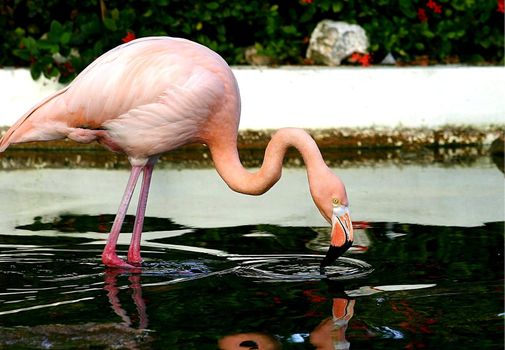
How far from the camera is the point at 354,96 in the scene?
11047mm

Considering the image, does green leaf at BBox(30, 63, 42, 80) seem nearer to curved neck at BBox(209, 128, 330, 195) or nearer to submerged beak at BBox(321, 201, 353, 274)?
curved neck at BBox(209, 128, 330, 195)

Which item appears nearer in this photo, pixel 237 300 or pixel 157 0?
pixel 237 300

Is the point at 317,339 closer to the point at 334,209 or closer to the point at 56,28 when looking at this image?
the point at 334,209

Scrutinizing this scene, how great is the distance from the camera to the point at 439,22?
12016 millimetres

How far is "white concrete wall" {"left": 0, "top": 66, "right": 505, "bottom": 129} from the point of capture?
1103 centimetres

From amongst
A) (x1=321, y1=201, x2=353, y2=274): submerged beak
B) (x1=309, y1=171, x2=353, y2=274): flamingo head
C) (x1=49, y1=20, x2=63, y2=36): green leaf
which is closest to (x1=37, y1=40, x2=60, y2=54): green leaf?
A: (x1=49, y1=20, x2=63, y2=36): green leaf

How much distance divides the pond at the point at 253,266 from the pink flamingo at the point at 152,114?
0.46 meters

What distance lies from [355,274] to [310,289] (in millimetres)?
426

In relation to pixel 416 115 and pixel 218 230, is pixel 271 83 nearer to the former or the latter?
pixel 416 115

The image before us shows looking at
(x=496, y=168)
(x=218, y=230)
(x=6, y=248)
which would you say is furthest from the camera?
(x=496, y=168)

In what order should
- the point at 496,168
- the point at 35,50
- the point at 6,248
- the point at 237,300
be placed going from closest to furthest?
the point at 237,300 → the point at 6,248 → the point at 496,168 → the point at 35,50

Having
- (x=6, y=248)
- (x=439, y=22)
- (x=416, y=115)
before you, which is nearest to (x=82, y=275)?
(x=6, y=248)

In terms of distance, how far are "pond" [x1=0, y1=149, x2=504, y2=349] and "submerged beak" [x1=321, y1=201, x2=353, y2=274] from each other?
14cm

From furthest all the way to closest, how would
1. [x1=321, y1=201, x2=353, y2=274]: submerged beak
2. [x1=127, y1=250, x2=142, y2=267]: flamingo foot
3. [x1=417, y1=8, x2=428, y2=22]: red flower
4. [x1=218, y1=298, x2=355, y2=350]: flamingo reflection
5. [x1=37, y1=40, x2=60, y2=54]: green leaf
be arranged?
1. [x1=417, y1=8, x2=428, y2=22]: red flower
2. [x1=37, y1=40, x2=60, y2=54]: green leaf
3. [x1=127, y1=250, x2=142, y2=267]: flamingo foot
4. [x1=321, y1=201, x2=353, y2=274]: submerged beak
5. [x1=218, y1=298, x2=355, y2=350]: flamingo reflection
